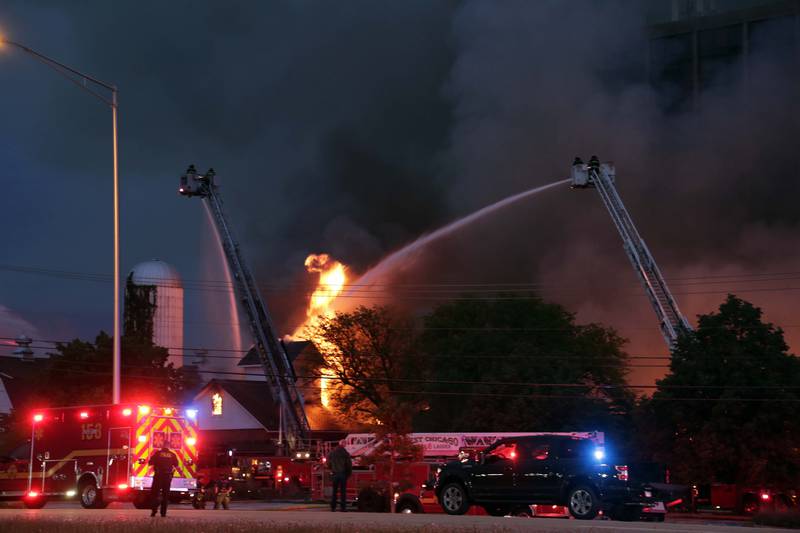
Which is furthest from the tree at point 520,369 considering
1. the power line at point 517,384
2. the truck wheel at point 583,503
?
the truck wheel at point 583,503

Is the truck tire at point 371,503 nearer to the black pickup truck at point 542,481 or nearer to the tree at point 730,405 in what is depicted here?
the black pickup truck at point 542,481

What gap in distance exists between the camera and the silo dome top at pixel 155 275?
Answer: 3103 inches

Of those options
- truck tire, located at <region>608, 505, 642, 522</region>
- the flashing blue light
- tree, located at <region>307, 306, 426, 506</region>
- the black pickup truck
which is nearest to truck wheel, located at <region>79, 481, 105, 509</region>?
the black pickup truck

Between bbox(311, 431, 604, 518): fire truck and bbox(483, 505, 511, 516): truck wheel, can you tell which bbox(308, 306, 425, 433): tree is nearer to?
bbox(311, 431, 604, 518): fire truck

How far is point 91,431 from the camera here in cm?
3031

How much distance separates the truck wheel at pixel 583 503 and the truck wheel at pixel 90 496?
44.2 feet

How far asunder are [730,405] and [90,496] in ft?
93.5

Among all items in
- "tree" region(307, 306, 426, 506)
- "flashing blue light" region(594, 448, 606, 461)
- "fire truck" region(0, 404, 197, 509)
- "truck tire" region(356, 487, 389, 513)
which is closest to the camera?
"flashing blue light" region(594, 448, 606, 461)

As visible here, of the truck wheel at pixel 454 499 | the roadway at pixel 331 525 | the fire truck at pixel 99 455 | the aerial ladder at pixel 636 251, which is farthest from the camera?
the aerial ladder at pixel 636 251

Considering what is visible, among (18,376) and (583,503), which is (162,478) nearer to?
(583,503)

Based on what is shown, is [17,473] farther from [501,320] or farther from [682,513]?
[501,320]

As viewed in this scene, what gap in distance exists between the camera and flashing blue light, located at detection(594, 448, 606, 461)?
24.0 metres

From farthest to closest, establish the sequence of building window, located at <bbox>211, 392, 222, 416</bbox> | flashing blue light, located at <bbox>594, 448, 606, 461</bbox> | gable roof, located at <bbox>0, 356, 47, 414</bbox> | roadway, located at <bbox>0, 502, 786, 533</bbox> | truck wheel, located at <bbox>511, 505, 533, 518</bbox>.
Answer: gable roof, located at <bbox>0, 356, 47, 414</bbox>
building window, located at <bbox>211, 392, 222, 416</bbox>
truck wheel, located at <bbox>511, 505, 533, 518</bbox>
flashing blue light, located at <bbox>594, 448, 606, 461</bbox>
roadway, located at <bbox>0, 502, 786, 533</bbox>

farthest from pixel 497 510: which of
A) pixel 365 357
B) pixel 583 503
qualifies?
pixel 365 357
